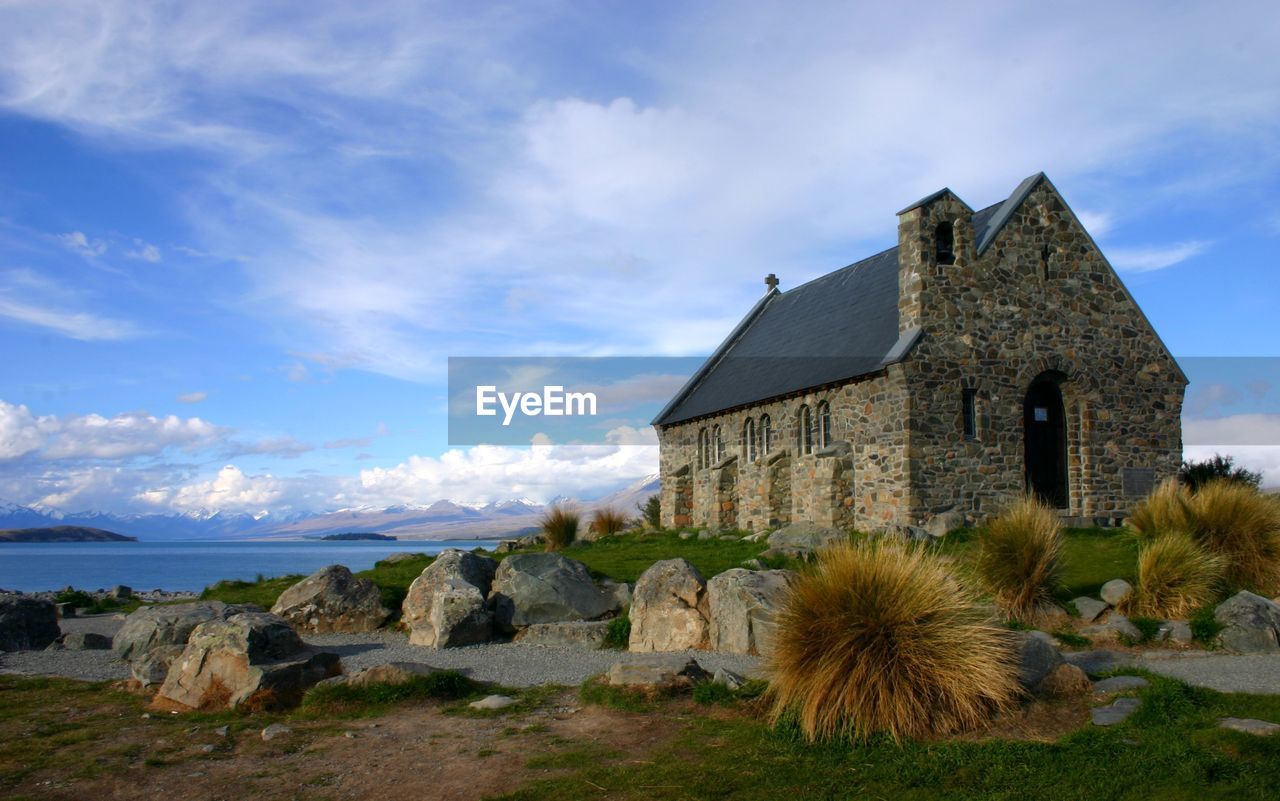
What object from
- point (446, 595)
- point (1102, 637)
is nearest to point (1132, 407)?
point (1102, 637)

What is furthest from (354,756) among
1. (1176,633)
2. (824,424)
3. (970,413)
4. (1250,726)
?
(824,424)

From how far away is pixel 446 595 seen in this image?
13914mm

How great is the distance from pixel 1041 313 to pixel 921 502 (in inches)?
Result: 246

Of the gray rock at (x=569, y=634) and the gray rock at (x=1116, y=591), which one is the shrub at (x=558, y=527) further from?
the gray rock at (x=1116, y=591)

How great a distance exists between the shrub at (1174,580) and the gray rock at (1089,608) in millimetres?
453

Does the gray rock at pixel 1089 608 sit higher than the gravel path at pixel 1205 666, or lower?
higher

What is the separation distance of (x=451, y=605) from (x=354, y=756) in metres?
5.92

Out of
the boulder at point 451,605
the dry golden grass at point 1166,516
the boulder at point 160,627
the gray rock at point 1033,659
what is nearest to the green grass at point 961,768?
the gray rock at point 1033,659

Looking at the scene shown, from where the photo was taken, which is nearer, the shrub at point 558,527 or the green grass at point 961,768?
the green grass at point 961,768

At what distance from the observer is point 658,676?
968cm

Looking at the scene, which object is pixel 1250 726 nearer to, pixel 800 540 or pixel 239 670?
pixel 239 670

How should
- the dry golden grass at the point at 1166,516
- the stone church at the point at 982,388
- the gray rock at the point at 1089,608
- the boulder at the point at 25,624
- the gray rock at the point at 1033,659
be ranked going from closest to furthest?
1. the gray rock at the point at 1033,659
2. the gray rock at the point at 1089,608
3. the boulder at the point at 25,624
4. the dry golden grass at the point at 1166,516
5. the stone church at the point at 982,388

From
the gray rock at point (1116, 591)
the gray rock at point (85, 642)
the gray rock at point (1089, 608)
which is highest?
the gray rock at point (1116, 591)

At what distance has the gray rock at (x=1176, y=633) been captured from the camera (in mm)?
12492
